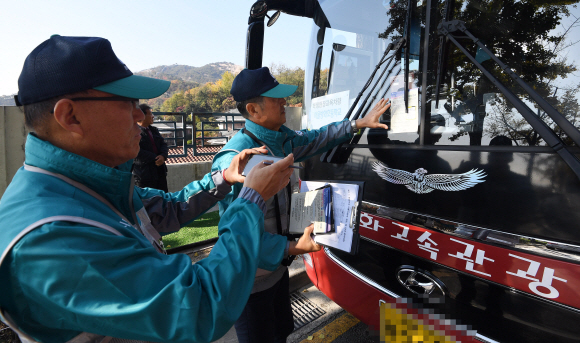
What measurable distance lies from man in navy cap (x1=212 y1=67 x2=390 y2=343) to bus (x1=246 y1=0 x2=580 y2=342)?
0.19 m

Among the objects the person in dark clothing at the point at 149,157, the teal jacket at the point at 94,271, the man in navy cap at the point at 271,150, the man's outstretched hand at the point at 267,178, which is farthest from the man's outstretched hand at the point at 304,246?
the person in dark clothing at the point at 149,157

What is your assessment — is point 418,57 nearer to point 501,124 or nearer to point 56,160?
point 501,124

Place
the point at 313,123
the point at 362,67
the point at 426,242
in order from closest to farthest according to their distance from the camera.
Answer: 1. the point at 426,242
2. the point at 362,67
3. the point at 313,123

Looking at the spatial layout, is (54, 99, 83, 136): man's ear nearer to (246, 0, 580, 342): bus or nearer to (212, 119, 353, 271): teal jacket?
(212, 119, 353, 271): teal jacket

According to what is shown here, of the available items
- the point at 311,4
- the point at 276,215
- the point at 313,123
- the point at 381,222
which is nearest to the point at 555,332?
the point at 381,222

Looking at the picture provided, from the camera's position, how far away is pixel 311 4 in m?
2.64

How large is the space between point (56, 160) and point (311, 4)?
2.42 metres

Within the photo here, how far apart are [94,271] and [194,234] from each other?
4.37 m

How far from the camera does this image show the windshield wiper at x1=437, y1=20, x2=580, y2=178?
1.14 m

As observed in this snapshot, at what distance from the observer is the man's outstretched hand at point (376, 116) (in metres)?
1.88

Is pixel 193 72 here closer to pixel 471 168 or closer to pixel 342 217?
pixel 342 217

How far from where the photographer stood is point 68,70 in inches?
32.8

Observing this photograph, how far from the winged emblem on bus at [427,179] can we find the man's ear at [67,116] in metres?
1.44

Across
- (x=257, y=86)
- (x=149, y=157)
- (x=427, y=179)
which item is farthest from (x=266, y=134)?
(x=149, y=157)
